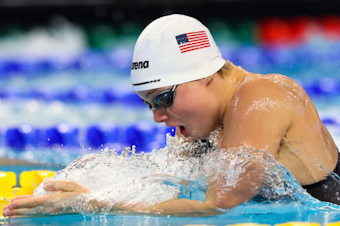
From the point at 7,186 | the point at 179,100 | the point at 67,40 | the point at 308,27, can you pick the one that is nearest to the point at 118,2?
the point at 67,40

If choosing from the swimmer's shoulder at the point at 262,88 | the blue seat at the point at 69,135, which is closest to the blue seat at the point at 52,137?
the blue seat at the point at 69,135

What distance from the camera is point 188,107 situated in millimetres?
1829

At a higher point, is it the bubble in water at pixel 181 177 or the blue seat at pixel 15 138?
the blue seat at pixel 15 138

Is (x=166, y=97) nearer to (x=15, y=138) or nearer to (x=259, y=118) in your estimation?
(x=259, y=118)

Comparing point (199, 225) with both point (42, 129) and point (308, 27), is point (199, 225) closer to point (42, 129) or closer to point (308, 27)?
point (42, 129)

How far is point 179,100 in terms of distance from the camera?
5.99 ft

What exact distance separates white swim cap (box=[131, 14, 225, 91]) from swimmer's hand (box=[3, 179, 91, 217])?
0.51m

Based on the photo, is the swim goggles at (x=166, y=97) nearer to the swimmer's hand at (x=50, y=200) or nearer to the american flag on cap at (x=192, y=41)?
the american flag on cap at (x=192, y=41)

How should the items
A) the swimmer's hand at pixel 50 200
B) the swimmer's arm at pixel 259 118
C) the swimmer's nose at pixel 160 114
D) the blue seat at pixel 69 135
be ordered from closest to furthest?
the swimmer's arm at pixel 259 118
the swimmer's hand at pixel 50 200
the swimmer's nose at pixel 160 114
the blue seat at pixel 69 135

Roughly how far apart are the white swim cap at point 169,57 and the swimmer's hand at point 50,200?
20.0 inches

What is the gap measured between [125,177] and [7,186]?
78 cm

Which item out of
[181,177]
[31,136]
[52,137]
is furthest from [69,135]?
[181,177]

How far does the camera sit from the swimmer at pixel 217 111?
5.45 ft

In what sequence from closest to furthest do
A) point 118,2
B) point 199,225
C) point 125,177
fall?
1. point 199,225
2. point 125,177
3. point 118,2
